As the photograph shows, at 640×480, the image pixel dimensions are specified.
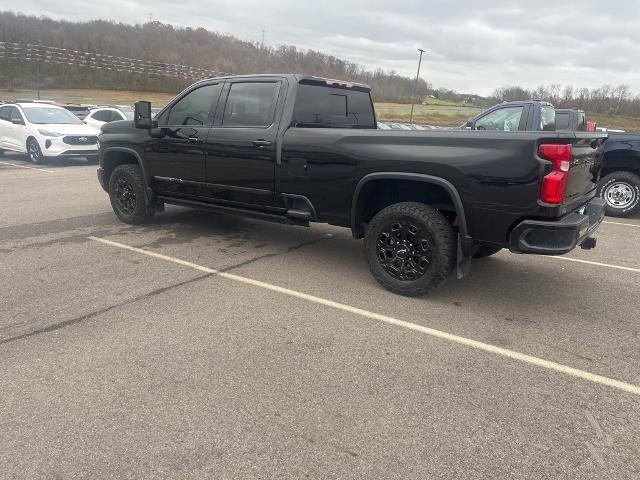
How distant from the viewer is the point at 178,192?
20.7 ft

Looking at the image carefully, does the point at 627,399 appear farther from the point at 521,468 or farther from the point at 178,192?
the point at 178,192

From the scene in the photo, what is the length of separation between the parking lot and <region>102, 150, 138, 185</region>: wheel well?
1.51 meters

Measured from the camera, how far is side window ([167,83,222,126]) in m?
5.94

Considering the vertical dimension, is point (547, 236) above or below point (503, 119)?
below

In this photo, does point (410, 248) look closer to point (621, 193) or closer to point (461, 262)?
point (461, 262)

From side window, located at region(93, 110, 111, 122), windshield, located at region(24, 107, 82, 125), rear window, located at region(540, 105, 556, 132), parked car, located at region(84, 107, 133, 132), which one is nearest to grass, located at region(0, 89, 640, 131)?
parked car, located at region(84, 107, 133, 132)

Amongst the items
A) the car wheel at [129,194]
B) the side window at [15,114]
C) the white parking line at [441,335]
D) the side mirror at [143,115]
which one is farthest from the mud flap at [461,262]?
the side window at [15,114]

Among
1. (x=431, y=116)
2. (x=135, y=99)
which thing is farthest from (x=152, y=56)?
(x=431, y=116)

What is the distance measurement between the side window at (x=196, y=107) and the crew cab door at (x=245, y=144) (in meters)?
0.17

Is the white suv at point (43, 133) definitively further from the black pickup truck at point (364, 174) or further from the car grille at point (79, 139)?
the black pickup truck at point (364, 174)

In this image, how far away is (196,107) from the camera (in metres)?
6.10

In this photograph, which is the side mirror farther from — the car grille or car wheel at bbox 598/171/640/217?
the car grille

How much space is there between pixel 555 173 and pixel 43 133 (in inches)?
534

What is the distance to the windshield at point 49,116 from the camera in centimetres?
1418
